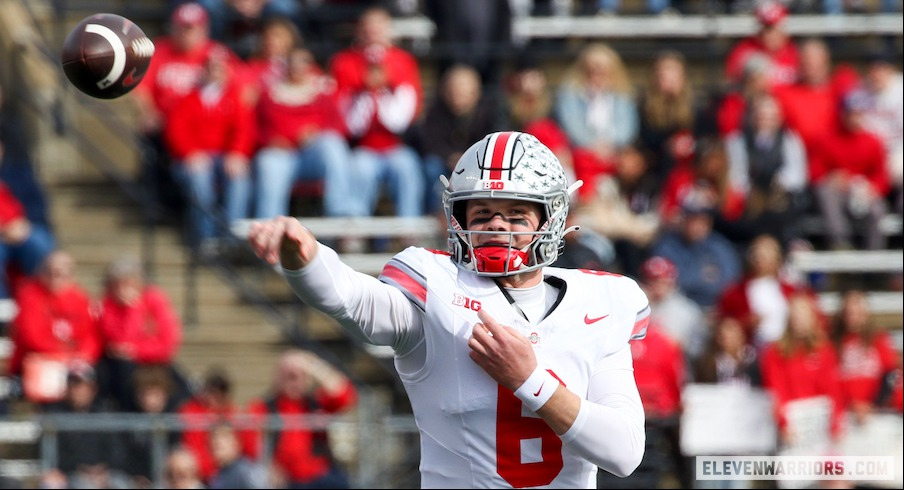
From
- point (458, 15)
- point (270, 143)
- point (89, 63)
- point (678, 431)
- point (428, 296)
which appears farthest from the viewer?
point (458, 15)

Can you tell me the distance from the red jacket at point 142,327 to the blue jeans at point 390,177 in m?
1.71

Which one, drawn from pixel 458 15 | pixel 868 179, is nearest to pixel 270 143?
pixel 458 15

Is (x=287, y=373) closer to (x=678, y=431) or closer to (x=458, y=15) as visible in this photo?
(x=678, y=431)

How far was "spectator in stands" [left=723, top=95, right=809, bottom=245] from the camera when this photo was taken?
35.1 feet

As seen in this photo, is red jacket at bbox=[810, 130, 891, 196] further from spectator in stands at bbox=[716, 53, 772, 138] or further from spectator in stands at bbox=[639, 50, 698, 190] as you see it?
spectator in stands at bbox=[639, 50, 698, 190]

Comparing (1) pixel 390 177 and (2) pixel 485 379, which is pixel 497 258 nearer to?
(2) pixel 485 379

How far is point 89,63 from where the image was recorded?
16.9 feet

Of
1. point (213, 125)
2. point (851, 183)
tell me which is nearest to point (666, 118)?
point (851, 183)

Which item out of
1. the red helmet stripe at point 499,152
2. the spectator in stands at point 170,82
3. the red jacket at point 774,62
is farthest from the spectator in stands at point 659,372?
the red helmet stripe at point 499,152

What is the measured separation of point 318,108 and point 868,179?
4087 mm

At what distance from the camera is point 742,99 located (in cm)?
1127

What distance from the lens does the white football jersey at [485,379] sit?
4.41 meters

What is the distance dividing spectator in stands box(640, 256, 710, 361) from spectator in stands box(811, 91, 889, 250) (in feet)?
6.12

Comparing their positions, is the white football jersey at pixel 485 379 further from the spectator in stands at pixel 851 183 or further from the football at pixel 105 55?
the spectator in stands at pixel 851 183
